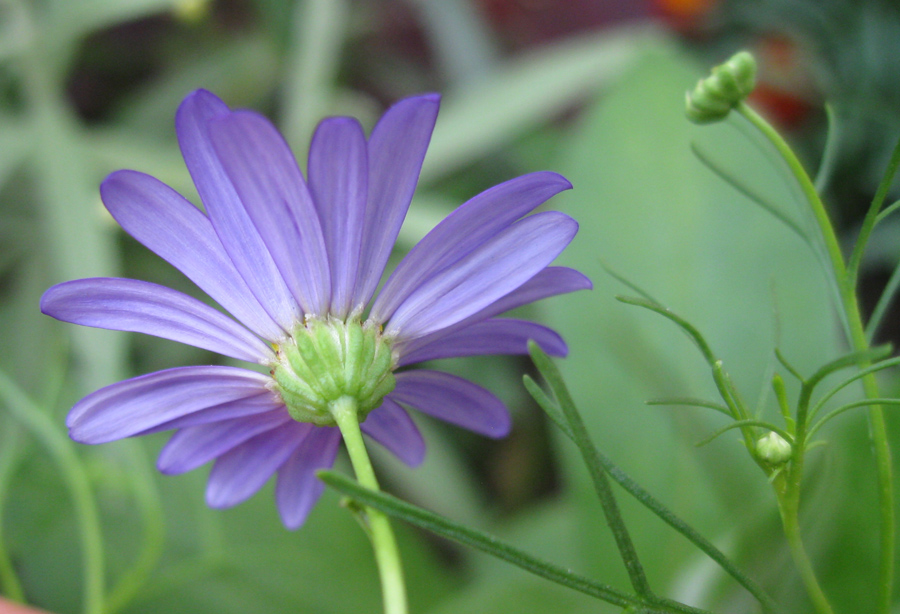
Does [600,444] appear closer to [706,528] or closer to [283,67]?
[706,528]

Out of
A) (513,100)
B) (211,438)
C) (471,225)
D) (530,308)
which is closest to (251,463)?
(211,438)

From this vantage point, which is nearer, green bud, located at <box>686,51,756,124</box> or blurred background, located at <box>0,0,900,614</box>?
green bud, located at <box>686,51,756,124</box>

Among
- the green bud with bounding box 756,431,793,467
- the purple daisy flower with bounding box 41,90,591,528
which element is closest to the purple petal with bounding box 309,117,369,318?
the purple daisy flower with bounding box 41,90,591,528

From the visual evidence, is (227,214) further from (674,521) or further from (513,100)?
(513,100)

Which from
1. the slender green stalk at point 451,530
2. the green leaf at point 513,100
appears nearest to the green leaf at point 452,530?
the slender green stalk at point 451,530

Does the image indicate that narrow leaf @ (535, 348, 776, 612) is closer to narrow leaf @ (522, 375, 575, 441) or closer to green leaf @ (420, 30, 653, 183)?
narrow leaf @ (522, 375, 575, 441)

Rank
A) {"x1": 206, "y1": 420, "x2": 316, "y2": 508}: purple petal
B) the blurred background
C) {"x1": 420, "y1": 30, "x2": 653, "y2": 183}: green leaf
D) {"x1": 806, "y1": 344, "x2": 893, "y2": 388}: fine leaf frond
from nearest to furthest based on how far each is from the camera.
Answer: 1. {"x1": 806, "y1": 344, "x2": 893, "y2": 388}: fine leaf frond
2. {"x1": 206, "y1": 420, "x2": 316, "y2": 508}: purple petal
3. the blurred background
4. {"x1": 420, "y1": 30, "x2": 653, "y2": 183}: green leaf

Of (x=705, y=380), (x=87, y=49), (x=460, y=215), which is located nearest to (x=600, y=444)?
(x=705, y=380)

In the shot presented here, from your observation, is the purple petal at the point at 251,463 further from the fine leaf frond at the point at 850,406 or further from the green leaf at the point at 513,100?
the green leaf at the point at 513,100
